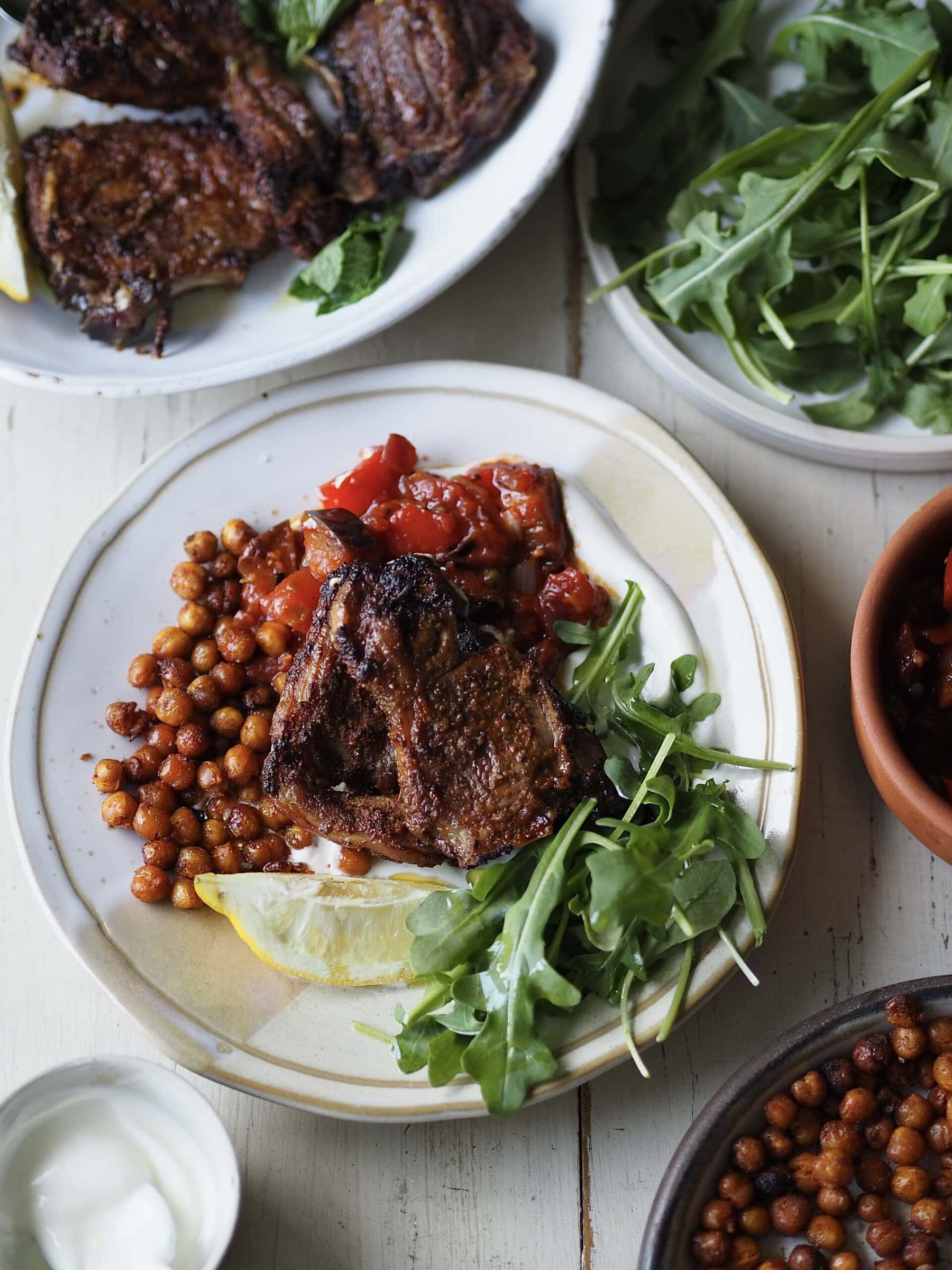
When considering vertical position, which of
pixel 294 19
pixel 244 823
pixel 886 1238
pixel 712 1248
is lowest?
pixel 886 1238

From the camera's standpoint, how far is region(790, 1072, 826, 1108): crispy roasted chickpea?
8.64ft

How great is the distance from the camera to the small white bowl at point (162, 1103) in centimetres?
256

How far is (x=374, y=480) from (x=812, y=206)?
1.36m

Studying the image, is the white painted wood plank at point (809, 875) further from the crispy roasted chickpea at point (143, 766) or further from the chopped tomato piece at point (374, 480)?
the crispy roasted chickpea at point (143, 766)

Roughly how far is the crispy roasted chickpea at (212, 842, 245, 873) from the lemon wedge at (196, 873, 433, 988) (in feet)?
0.43

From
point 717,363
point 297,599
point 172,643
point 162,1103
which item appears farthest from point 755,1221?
point 717,363

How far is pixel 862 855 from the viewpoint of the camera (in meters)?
3.04

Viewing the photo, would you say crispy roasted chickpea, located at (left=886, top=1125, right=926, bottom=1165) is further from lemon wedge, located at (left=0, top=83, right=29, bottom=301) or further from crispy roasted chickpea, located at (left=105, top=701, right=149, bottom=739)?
lemon wedge, located at (left=0, top=83, right=29, bottom=301)

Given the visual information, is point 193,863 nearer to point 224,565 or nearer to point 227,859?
point 227,859

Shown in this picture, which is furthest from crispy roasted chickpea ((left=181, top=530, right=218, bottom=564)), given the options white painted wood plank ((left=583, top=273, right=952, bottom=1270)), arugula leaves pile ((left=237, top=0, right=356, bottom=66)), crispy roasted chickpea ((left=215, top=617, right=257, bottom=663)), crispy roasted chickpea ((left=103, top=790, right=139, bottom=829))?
arugula leaves pile ((left=237, top=0, right=356, bottom=66))

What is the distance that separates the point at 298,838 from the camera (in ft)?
9.56

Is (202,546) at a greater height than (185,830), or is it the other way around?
(202,546)

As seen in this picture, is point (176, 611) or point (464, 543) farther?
point (176, 611)

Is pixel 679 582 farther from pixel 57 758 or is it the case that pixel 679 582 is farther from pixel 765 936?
pixel 57 758
